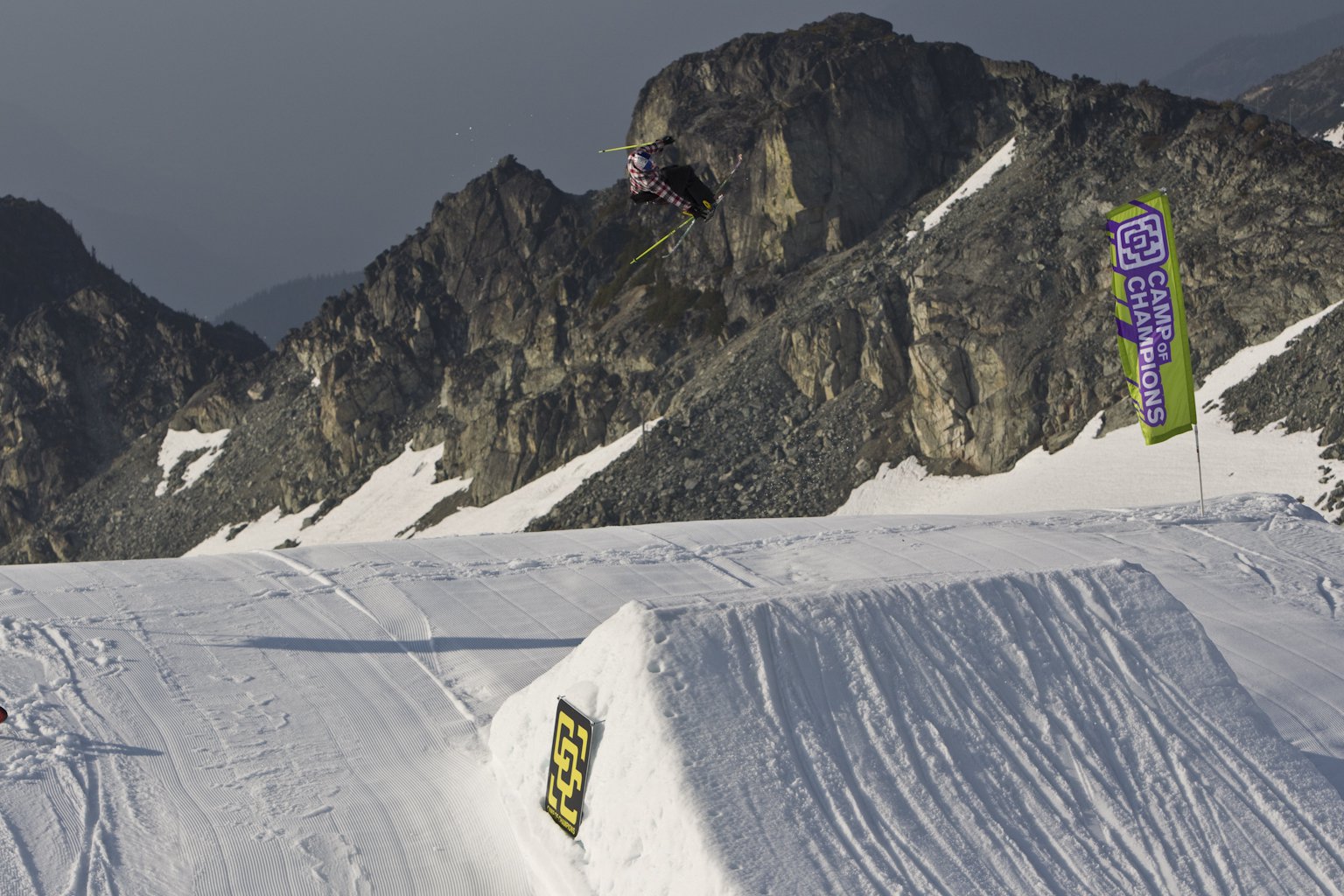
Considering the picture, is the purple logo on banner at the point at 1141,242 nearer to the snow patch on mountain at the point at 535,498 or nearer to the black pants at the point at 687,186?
the black pants at the point at 687,186

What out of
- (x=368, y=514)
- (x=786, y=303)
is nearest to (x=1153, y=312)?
(x=786, y=303)

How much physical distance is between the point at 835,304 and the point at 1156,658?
4758 cm

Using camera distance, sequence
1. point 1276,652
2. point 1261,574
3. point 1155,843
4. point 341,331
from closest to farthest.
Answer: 1. point 1155,843
2. point 1276,652
3. point 1261,574
4. point 341,331

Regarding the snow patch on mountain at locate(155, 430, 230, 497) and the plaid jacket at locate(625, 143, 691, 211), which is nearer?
the plaid jacket at locate(625, 143, 691, 211)

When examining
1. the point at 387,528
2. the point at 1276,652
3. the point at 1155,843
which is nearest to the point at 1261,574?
the point at 1276,652

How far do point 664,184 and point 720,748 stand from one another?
1225cm

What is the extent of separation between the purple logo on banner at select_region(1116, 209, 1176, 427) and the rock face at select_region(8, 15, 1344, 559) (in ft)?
87.2

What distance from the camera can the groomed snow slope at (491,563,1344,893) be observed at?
9672 mm

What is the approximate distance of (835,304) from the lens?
193 ft

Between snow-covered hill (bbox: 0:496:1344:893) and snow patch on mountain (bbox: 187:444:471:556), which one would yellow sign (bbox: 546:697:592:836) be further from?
snow patch on mountain (bbox: 187:444:471:556)

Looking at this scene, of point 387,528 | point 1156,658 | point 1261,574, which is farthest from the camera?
point 387,528

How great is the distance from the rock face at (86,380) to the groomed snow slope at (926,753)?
8709 cm

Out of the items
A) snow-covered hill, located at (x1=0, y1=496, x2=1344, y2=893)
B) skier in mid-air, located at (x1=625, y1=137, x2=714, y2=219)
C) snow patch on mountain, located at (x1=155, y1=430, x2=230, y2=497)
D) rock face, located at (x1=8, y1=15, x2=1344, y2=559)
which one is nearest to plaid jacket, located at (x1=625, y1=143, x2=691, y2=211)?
skier in mid-air, located at (x1=625, y1=137, x2=714, y2=219)

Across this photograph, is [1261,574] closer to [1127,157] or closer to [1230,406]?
[1230,406]
